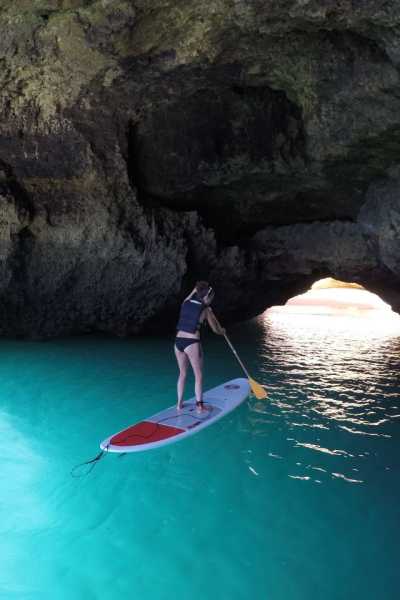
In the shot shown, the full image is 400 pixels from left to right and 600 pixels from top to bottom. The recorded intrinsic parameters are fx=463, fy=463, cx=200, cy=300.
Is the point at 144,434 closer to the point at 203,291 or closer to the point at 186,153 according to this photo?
the point at 203,291

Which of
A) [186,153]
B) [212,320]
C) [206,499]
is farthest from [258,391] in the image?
[186,153]

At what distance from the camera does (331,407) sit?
25.5 ft

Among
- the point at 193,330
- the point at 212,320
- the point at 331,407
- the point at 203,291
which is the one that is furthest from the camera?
the point at 331,407

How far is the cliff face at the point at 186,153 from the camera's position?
7.18m

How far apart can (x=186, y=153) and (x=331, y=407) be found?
656 cm

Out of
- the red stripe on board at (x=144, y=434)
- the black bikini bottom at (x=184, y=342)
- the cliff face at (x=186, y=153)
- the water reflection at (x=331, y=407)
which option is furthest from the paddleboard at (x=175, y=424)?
the cliff face at (x=186, y=153)

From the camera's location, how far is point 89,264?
12.3 metres

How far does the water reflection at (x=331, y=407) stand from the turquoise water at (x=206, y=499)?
3 centimetres

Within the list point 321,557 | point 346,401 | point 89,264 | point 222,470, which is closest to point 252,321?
point 89,264

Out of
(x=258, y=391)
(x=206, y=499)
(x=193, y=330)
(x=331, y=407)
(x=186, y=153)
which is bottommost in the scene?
(x=206, y=499)

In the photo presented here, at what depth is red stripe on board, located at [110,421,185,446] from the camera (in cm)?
562

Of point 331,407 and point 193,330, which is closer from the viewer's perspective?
point 193,330

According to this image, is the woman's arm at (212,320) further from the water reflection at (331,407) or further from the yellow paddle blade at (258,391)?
the water reflection at (331,407)

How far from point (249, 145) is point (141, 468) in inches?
295
